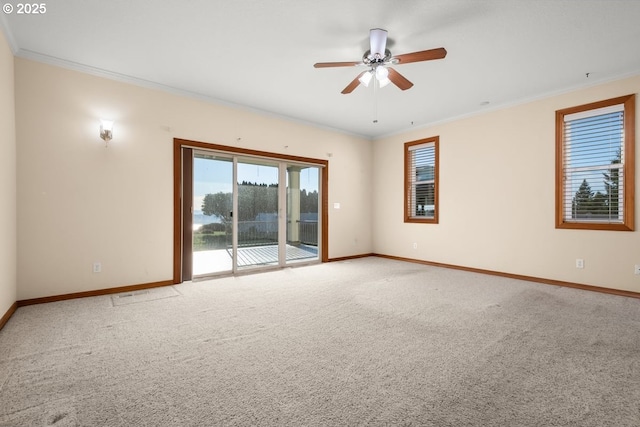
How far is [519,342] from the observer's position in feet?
7.77

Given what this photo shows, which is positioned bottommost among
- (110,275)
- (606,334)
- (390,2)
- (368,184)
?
(606,334)

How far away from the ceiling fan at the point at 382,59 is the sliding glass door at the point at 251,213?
2.52 m

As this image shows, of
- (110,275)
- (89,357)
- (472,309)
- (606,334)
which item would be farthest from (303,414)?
(110,275)

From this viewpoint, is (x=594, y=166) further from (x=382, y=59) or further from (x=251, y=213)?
(x=251, y=213)

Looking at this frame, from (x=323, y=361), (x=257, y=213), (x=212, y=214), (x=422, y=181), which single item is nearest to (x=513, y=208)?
(x=422, y=181)

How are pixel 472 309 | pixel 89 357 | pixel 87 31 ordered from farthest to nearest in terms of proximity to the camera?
pixel 472 309
pixel 87 31
pixel 89 357

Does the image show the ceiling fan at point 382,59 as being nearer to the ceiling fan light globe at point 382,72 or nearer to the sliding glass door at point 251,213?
the ceiling fan light globe at point 382,72

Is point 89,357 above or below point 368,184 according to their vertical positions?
below

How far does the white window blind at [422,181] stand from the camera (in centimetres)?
592

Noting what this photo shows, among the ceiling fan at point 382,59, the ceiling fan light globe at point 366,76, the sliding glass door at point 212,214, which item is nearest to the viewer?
the ceiling fan at point 382,59

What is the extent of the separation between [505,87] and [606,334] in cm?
333

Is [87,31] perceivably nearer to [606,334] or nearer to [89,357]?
[89,357]

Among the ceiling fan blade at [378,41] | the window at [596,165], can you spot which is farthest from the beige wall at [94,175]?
the window at [596,165]

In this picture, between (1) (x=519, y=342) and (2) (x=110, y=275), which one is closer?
(1) (x=519, y=342)
